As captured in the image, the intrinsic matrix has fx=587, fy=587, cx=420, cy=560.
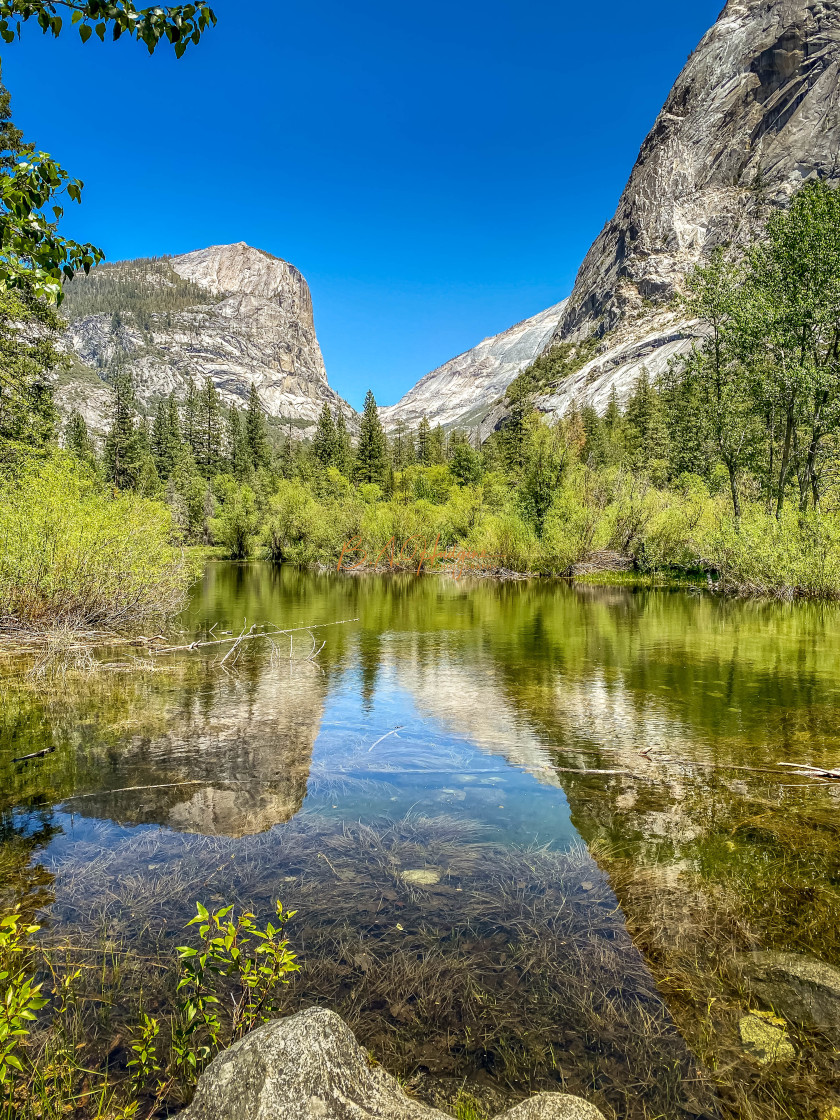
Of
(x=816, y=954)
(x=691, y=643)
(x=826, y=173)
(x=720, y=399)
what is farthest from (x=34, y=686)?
(x=826, y=173)

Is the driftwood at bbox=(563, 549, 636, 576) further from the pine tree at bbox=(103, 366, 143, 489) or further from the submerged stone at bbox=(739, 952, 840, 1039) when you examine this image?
the pine tree at bbox=(103, 366, 143, 489)

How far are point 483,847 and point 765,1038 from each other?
307cm

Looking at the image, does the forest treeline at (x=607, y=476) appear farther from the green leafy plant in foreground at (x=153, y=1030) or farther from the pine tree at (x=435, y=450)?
the green leafy plant in foreground at (x=153, y=1030)

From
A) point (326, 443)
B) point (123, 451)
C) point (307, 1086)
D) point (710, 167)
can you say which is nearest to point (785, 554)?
point (307, 1086)

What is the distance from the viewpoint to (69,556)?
48.1 ft

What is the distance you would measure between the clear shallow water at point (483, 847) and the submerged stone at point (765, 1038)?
0.31ft

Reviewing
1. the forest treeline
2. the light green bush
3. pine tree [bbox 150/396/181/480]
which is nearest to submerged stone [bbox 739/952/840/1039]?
the forest treeline

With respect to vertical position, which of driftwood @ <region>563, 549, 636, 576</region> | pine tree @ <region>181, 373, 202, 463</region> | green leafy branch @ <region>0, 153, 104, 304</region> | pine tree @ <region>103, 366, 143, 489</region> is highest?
pine tree @ <region>181, 373, 202, 463</region>

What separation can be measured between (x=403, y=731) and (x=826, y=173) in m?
175

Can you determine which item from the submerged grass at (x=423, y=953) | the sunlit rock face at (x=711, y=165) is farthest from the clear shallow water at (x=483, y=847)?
the sunlit rock face at (x=711, y=165)

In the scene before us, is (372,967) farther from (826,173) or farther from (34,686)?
(826,173)

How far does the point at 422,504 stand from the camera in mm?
64062

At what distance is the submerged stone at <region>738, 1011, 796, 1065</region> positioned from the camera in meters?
3.75

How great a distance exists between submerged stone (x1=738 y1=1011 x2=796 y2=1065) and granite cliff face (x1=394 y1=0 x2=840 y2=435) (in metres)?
123
